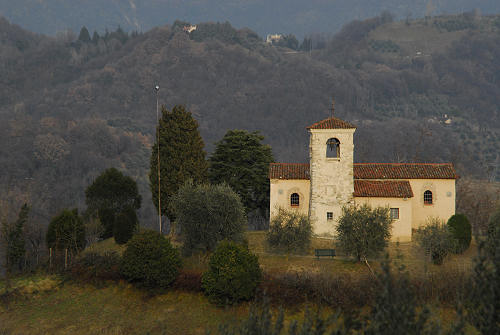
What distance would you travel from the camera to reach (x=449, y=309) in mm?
25672

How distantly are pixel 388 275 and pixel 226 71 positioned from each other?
18259cm

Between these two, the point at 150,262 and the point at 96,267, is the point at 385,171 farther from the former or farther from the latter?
the point at 96,267

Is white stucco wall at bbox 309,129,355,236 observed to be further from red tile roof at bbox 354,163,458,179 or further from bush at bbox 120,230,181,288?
bush at bbox 120,230,181,288

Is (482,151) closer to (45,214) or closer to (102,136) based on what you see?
(102,136)

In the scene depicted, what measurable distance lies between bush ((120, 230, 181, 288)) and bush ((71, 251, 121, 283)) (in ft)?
5.92

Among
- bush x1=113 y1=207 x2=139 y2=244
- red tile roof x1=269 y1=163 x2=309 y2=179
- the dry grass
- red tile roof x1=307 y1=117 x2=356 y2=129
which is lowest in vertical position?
the dry grass

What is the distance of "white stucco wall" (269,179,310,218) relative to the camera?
125 ft

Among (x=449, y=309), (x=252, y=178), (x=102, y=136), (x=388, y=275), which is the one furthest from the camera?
(x=102, y=136)

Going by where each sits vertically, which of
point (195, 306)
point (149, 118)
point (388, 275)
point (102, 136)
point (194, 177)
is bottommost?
point (195, 306)

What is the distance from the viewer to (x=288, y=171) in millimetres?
38812

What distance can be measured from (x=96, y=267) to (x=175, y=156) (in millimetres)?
10605

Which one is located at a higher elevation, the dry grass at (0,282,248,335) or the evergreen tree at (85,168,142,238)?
the evergreen tree at (85,168,142,238)

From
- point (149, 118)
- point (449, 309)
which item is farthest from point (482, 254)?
point (149, 118)

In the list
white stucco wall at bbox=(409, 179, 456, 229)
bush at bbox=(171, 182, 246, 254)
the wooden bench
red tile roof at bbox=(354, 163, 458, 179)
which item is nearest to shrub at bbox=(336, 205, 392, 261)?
the wooden bench
